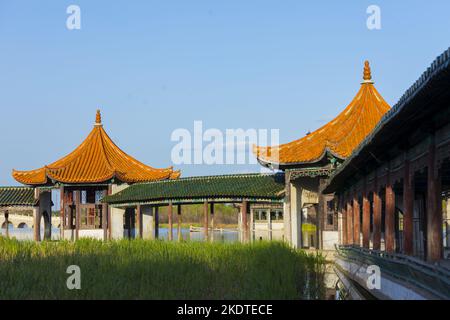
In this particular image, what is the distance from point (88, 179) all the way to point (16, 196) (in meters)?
5.41

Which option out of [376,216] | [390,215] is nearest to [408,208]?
[390,215]

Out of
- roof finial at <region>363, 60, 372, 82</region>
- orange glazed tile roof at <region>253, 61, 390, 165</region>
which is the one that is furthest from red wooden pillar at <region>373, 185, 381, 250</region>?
roof finial at <region>363, 60, 372, 82</region>

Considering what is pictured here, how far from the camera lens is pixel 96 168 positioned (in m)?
35.1

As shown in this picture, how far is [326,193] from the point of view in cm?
2698

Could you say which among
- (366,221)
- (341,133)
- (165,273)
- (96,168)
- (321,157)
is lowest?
(165,273)

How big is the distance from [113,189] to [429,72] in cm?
2700

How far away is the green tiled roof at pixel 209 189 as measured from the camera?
28812 mm

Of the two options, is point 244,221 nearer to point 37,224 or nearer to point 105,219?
point 105,219

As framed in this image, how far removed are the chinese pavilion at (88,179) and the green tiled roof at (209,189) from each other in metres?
1.26

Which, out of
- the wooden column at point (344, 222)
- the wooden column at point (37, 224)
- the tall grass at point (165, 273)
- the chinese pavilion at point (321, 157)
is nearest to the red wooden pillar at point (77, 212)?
the wooden column at point (37, 224)

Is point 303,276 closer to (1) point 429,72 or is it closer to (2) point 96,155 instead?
(1) point 429,72

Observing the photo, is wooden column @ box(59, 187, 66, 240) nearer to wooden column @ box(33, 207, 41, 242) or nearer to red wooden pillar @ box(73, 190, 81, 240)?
red wooden pillar @ box(73, 190, 81, 240)
